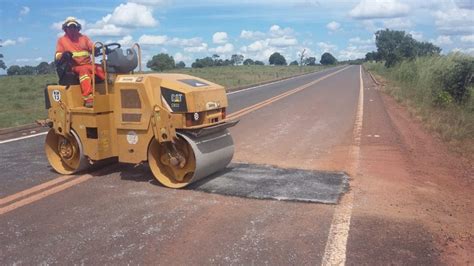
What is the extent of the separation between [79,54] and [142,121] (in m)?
1.58

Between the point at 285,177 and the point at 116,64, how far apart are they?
278cm

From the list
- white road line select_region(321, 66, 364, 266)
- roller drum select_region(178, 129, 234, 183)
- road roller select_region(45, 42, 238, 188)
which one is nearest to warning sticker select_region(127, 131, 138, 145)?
road roller select_region(45, 42, 238, 188)

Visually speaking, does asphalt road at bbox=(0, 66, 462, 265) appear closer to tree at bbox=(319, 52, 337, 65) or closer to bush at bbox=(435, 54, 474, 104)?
bush at bbox=(435, 54, 474, 104)

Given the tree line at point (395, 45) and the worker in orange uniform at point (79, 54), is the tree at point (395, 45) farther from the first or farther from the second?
the worker in orange uniform at point (79, 54)

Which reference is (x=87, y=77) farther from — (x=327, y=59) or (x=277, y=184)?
(x=327, y=59)

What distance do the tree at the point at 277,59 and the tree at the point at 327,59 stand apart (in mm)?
34138

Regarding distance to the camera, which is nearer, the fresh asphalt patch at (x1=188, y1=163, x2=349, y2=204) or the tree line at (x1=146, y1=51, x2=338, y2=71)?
the fresh asphalt patch at (x1=188, y1=163, x2=349, y2=204)

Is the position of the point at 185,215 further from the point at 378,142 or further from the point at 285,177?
the point at 378,142

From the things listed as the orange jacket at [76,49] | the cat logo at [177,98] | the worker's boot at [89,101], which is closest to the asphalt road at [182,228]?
the worker's boot at [89,101]

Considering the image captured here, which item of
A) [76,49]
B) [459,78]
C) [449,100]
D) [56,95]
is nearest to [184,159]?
[56,95]

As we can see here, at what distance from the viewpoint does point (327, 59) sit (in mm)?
187625

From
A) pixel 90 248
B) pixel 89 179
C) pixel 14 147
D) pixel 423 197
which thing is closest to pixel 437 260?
pixel 423 197

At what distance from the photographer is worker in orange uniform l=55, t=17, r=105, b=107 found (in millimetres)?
6641

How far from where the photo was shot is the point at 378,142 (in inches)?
378
